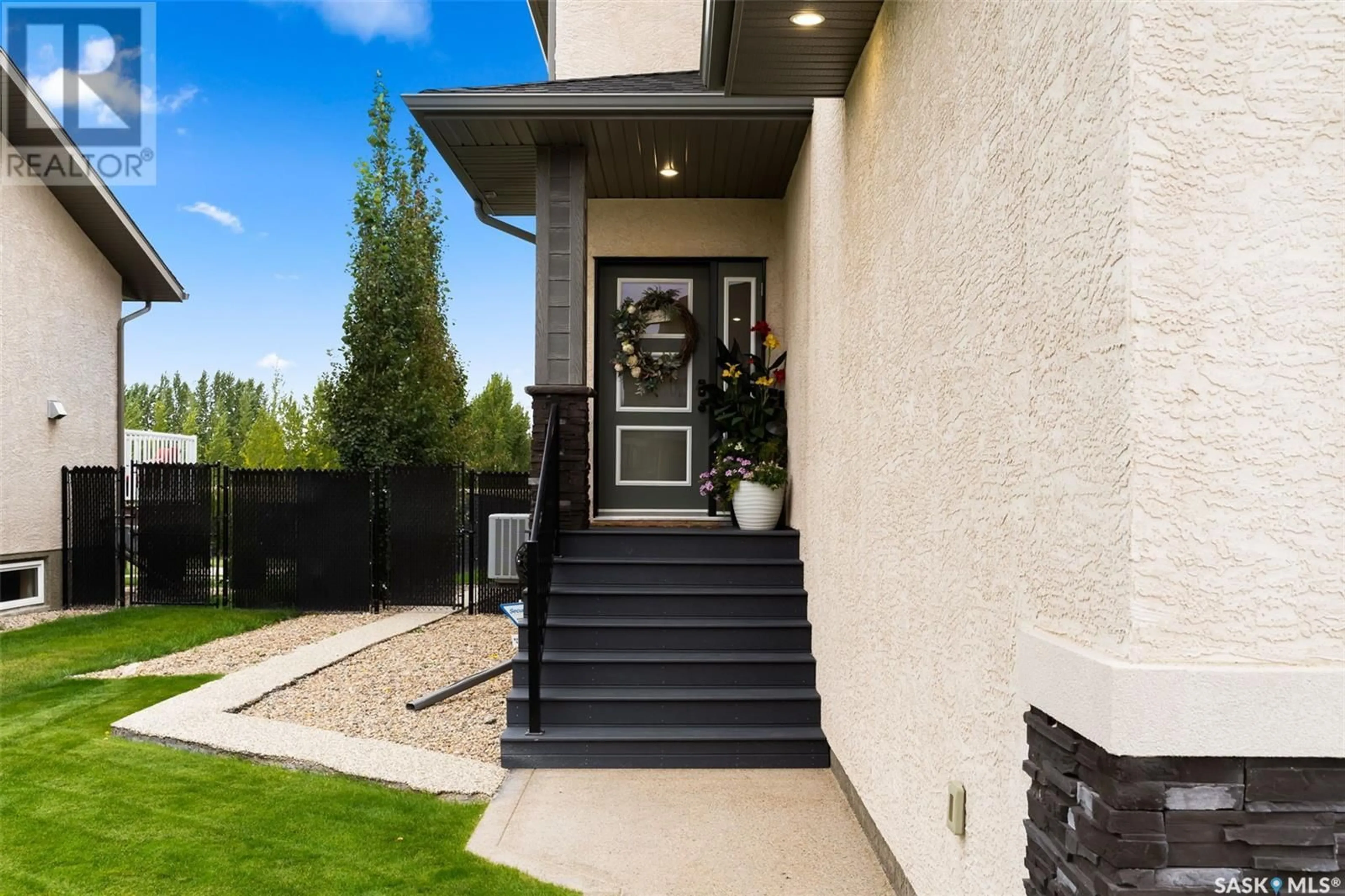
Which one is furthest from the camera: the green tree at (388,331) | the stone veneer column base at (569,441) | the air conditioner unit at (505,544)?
the green tree at (388,331)

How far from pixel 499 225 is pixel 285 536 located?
16.3 feet

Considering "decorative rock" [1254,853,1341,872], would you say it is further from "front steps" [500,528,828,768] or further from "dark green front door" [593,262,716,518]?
"dark green front door" [593,262,716,518]

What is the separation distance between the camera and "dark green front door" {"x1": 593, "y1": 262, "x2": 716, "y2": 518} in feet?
21.6

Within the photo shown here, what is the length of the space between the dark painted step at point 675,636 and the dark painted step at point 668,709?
34cm

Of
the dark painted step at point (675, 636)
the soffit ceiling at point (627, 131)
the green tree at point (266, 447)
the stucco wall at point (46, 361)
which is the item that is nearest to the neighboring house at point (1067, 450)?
the dark painted step at point (675, 636)

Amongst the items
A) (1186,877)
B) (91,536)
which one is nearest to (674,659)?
(1186,877)

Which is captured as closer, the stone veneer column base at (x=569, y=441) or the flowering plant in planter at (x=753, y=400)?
the stone veneer column base at (x=569, y=441)

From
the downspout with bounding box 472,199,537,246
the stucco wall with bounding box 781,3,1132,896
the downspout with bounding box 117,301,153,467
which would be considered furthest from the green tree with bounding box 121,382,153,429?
the stucco wall with bounding box 781,3,1132,896

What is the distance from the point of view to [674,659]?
4.80 metres

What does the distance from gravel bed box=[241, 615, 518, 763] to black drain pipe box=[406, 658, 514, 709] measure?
0.05 metres

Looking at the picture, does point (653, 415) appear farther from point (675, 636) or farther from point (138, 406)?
point (138, 406)

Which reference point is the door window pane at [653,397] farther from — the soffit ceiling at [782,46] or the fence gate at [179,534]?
the fence gate at [179,534]

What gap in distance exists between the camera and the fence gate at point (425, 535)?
31.1 feet

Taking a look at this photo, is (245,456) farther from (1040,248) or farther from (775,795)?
(1040,248)
